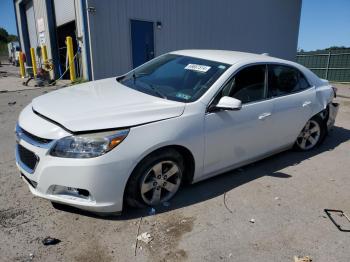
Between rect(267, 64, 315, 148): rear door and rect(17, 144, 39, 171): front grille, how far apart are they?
2.90 m

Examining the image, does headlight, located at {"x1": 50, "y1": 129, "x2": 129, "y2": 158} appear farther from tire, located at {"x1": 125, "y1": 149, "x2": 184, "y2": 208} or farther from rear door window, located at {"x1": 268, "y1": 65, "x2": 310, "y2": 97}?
rear door window, located at {"x1": 268, "y1": 65, "x2": 310, "y2": 97}

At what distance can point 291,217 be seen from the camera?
317cm

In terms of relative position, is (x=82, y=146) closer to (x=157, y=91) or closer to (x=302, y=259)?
(x=157, y=91)

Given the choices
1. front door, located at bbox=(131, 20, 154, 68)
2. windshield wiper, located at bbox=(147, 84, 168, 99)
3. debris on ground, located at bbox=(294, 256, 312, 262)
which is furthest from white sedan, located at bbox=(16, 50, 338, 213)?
front door, located at bbox=(131, 20, 154, 68)

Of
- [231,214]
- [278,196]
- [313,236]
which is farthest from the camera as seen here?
[278,196]

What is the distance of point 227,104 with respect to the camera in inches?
127

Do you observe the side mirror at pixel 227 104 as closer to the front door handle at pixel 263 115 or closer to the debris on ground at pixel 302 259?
the front door handle at pixel 263 115

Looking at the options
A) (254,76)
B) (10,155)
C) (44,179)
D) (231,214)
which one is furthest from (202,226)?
(10,155)

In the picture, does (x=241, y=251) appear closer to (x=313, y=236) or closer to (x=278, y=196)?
(x=313, y=236)

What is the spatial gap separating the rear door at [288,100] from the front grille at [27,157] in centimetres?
290

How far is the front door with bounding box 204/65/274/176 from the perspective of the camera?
3.34 metres

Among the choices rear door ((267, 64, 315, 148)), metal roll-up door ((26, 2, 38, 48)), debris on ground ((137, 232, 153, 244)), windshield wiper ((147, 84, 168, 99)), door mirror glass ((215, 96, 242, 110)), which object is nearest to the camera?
debris on ground ((137, 232, 153, 244))

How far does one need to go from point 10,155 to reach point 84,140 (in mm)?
2486

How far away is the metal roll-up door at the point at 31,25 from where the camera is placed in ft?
53.5
